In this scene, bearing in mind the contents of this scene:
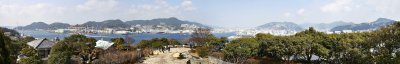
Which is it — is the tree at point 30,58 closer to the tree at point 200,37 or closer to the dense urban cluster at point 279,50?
the dense urban cluster at point 279,50

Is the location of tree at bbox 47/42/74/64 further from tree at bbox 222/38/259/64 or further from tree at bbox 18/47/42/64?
tree at bbox 222/38/259/64

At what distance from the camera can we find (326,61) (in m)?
46.6

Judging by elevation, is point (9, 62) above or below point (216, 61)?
above

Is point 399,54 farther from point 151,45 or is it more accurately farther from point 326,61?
point 151,45

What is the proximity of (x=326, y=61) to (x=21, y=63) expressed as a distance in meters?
28.3

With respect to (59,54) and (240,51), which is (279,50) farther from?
(59,54)

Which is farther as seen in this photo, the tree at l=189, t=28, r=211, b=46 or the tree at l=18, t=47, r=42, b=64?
the tree at l=189, t=28, r=211, b=46

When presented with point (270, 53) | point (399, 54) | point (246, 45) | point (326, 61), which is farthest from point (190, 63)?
point (399, 54)

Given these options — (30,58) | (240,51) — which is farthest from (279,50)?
(30,58)

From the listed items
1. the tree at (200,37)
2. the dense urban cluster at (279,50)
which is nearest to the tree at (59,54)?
the dense urban cluster at (279,50)

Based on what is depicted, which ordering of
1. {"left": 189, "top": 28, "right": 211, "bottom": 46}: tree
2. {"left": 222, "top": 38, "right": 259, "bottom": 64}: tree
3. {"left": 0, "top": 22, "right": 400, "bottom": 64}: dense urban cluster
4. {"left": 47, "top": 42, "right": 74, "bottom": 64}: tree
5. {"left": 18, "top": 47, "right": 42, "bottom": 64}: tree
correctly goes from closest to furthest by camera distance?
{"left": 18, "top": 47, "right": 42, "bottom": 64}: tree → {"left": 47, "top": 42, "right": 74, "bottom": 64}: tree → {"left": 0, "top": 22, "right": 400, "bottom": 64}: dense urban cluster → {"left": 222, "top": 38, "right": 259, "bottom": 64}: tree → {"left": 189, "top": 28, "right": 211, "bottom": 46}: tree

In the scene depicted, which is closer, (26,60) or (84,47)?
(26,60)

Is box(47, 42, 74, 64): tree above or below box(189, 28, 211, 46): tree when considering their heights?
above

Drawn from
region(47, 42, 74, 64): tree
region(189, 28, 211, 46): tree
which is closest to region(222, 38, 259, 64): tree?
region(47, 42, 74, 64): tree
